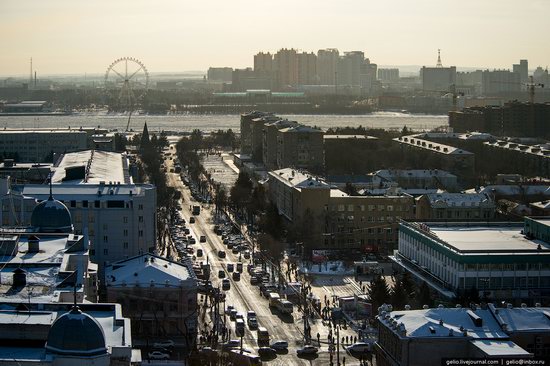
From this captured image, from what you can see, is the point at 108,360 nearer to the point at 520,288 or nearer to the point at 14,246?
the point at 14,246

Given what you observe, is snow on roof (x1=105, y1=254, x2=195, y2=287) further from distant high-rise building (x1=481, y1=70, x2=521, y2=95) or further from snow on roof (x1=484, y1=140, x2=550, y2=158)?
distant high-rise building (x1=481, y1=70, x2=521, y2=95)

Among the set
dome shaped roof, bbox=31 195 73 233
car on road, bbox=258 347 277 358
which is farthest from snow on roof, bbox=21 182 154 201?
car on road, bbox=258 347 277 358

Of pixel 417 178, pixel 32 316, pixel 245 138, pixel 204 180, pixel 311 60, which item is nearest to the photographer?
pixel 32 316

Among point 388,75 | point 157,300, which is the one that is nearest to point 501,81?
point 388,75

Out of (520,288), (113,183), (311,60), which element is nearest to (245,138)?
(113,183)

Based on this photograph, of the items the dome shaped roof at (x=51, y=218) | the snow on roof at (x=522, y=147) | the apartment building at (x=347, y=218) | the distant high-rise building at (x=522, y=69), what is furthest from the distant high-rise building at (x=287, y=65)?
the dome shaped roof at (x=51, y=218)
